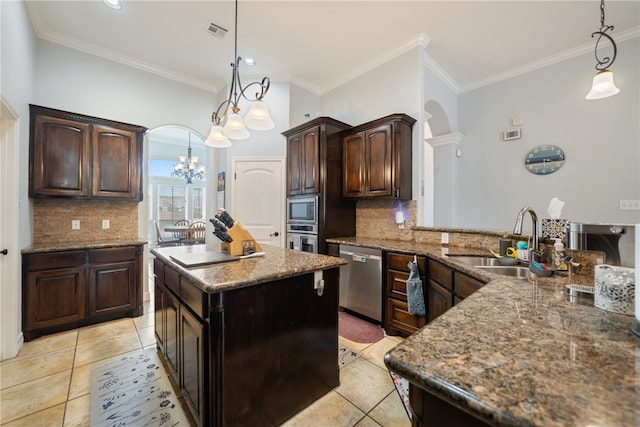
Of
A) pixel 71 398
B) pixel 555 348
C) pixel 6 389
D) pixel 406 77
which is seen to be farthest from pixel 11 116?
pixel 406 77

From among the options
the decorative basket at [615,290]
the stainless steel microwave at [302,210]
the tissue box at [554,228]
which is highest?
the stainless steel microwave at [302,210]

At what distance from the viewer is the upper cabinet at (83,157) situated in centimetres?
270

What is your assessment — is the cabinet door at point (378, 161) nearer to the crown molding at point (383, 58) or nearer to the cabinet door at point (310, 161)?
the cabinet door at point (310, 161)

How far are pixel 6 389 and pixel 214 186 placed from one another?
120 inches

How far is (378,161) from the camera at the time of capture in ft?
10.5

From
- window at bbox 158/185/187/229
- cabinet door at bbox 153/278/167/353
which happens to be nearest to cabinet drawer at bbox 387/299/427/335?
cabinet door at bbox 153/278/167/353

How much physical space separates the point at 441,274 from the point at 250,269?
154 cm

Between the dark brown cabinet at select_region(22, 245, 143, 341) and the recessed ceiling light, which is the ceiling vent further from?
the dark brown cabinet at select_region(22, 245, 143, 341)

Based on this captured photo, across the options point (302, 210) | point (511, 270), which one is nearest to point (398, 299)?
point (511, 270)

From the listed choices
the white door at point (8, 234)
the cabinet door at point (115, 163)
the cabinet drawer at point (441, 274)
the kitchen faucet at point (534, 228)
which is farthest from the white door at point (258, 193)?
the kitchen faucet at point (534, 228)

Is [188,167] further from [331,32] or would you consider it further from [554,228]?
[554,228]

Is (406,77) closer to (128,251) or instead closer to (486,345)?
(486,345)

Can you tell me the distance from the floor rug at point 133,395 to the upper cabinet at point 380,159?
8.76ft

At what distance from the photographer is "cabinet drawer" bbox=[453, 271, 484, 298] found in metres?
1.67
